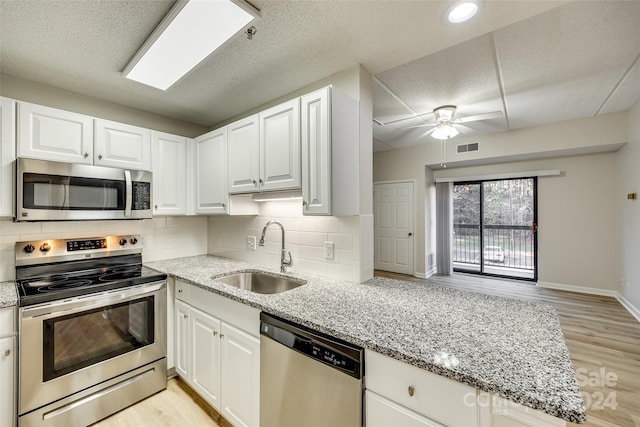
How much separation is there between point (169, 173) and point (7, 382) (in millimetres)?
1736

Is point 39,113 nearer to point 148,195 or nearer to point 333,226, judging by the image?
point 148,195

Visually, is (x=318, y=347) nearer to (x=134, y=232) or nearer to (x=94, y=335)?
(x=94, y=335)

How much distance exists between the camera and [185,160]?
2.70m

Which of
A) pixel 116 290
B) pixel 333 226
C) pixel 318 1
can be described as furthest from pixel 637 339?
pixel 116 290

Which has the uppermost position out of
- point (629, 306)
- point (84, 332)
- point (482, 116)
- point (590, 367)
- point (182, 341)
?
point (482, 116)

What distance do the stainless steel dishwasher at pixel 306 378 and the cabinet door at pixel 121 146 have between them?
184cm

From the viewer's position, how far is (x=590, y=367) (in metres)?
2.44

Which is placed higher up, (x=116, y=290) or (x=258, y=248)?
(x=258, y=248)

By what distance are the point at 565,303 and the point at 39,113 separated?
6.24 meters

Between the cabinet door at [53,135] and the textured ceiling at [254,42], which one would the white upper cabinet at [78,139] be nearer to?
the cabinet door at [53,135]

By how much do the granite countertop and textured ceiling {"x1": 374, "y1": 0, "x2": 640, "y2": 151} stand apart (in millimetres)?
1821

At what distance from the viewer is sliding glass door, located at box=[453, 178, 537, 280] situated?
199 inches

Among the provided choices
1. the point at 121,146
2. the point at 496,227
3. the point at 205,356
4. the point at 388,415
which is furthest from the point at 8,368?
the point at 496,227

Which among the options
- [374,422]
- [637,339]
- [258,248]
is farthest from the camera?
[637,339]
